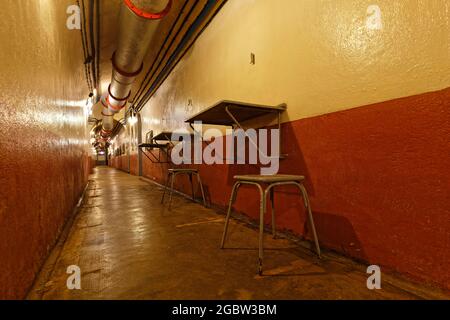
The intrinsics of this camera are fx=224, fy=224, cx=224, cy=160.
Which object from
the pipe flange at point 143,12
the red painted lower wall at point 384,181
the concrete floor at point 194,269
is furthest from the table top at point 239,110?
the pipe flange at point 143,12

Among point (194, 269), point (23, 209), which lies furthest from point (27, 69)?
point (194, 269)

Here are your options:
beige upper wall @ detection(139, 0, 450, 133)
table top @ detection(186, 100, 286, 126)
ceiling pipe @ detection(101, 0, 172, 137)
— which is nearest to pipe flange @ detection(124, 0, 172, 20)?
ceiling pipe @ detection(101, 0, 172, 137)

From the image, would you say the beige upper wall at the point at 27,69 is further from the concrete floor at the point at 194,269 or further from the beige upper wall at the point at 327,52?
the beige upper wall at the point at 327,52

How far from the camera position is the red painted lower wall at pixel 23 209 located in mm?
797

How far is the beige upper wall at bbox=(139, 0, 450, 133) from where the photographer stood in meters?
1.03

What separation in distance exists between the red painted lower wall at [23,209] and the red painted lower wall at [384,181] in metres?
1.59

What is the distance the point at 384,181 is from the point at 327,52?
879 mm

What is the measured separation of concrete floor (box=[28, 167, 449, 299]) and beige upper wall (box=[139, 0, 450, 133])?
3.12 ft

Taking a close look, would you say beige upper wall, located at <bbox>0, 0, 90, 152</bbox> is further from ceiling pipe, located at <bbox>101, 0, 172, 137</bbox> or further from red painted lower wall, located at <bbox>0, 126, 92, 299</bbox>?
ceiling pipe, located at <bbox>101, 0, 172, 137</bbox>

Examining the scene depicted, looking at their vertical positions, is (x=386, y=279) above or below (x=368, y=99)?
below
